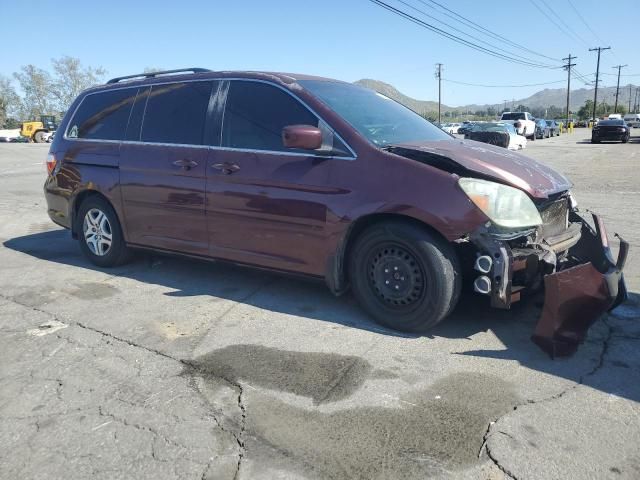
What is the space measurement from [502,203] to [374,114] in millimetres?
1467

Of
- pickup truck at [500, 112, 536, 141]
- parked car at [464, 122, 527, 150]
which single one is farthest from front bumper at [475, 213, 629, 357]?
pickup truck at [500, 112, 536, 141]

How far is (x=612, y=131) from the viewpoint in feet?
102

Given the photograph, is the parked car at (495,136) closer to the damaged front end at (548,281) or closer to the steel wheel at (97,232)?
the steel wheel at (97,232)

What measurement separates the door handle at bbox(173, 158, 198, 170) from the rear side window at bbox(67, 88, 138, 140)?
3.30 feet

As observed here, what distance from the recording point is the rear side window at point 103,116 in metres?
5.44

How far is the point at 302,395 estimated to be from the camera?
10.2 feet

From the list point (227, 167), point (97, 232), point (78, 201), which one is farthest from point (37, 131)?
point (227, 167)

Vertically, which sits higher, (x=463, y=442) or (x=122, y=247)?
(x=122, y=247)

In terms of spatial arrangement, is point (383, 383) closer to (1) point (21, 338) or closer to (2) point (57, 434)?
(2) point (57, 434)

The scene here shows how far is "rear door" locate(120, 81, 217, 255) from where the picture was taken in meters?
4.73

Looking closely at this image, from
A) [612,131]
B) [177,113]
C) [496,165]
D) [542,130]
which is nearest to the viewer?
[496,165]

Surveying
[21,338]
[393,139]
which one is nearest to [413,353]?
[393,139]

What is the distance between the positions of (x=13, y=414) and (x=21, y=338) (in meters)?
1.20

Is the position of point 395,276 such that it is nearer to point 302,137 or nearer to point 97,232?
point 302,137
